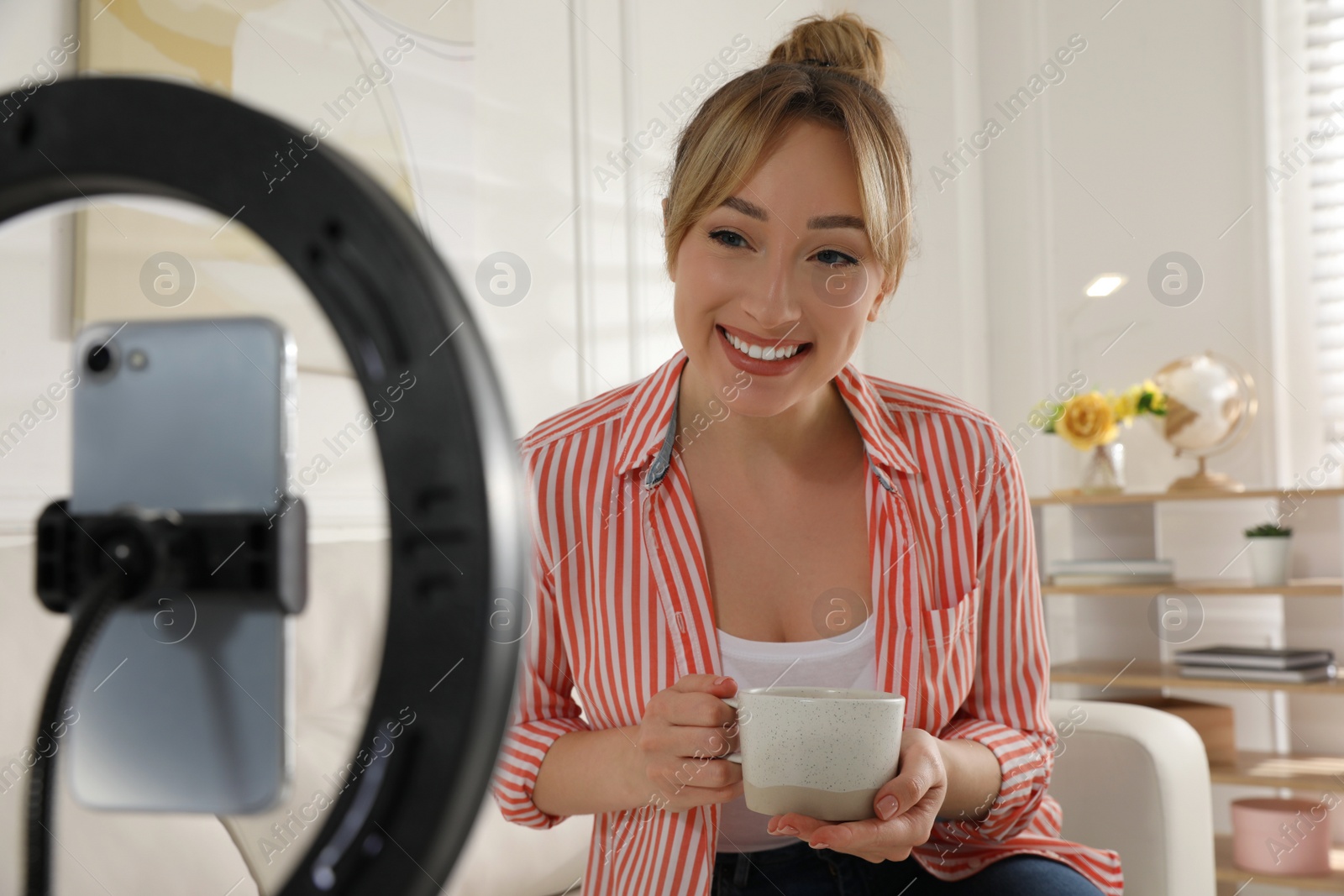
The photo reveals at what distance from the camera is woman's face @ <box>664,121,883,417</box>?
1.03 meters

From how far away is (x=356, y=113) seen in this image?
1877 mm

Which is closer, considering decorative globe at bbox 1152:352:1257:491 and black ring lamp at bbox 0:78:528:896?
black ring lamp at bbox 0:78:528:896

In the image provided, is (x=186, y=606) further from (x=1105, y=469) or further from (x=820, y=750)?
(x=1105, y=469)

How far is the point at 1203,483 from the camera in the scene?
288cm

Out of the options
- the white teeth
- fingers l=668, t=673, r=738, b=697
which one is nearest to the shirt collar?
the white teeth

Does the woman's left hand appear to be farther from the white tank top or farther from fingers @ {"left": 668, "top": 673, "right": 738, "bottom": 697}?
the white tank top

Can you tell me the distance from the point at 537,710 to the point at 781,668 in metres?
0.26

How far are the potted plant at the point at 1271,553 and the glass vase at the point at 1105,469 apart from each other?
37 cm

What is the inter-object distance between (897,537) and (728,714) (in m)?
0.40

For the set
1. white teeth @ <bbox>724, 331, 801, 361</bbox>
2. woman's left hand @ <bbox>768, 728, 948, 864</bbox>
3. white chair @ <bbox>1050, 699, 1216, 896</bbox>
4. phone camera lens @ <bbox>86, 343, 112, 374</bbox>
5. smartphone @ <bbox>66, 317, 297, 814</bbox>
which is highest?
white teeth @ <bbox>724, 331, 801, 361</bbox>

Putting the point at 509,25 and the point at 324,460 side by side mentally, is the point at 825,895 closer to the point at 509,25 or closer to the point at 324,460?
the point at 324,460

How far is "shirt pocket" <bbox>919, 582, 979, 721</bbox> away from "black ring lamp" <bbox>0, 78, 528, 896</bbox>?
881mm

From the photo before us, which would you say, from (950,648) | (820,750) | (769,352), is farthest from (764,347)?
(820,750)

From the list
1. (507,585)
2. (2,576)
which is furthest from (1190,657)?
(507,585)
